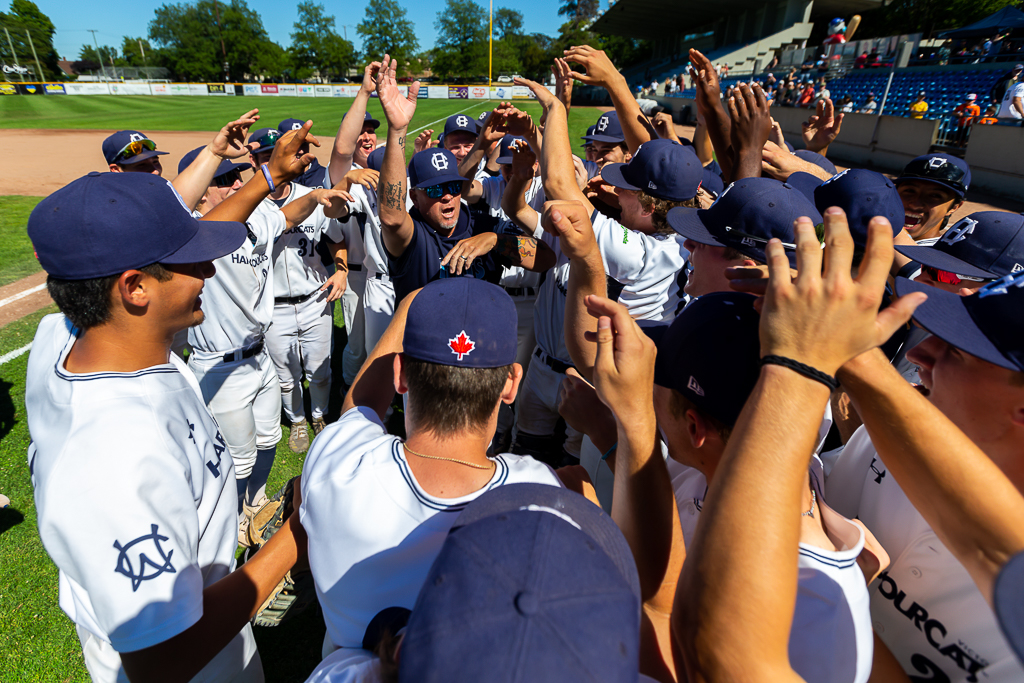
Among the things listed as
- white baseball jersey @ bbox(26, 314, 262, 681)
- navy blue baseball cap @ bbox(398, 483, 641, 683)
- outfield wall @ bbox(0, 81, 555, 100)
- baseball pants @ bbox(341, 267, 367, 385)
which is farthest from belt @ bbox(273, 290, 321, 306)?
outfield wall @ bbox(0, 81, 555, 100)

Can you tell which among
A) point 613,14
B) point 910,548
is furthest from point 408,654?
point 613,14

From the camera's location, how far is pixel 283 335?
4742 mm

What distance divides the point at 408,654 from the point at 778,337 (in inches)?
38.8

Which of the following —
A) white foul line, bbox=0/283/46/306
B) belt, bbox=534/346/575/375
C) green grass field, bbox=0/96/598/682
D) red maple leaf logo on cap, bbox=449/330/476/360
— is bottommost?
green grass field, bbox=0/96/598/682

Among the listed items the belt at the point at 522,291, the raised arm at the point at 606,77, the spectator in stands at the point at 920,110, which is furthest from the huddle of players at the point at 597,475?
the spectator in stands at the point at 920,110

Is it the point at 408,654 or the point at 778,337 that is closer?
the point at 408,654

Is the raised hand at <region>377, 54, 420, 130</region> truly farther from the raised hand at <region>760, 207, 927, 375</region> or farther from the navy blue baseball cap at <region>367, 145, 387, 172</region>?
the raised hand at <region>760, 207, 927, 375</region>

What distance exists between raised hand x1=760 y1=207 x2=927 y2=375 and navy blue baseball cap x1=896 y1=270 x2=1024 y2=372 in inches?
17.0

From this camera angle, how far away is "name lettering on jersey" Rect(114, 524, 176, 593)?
1.48 m

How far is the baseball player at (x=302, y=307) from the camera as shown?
15.3ft

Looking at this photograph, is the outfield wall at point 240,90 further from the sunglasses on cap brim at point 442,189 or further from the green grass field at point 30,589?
the sunglasses on cap brim at point 442,189

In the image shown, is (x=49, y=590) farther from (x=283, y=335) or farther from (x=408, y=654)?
(x=408, y=654)

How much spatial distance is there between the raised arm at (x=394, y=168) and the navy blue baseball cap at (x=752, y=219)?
1.94m

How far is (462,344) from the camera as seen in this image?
169 centimetres
